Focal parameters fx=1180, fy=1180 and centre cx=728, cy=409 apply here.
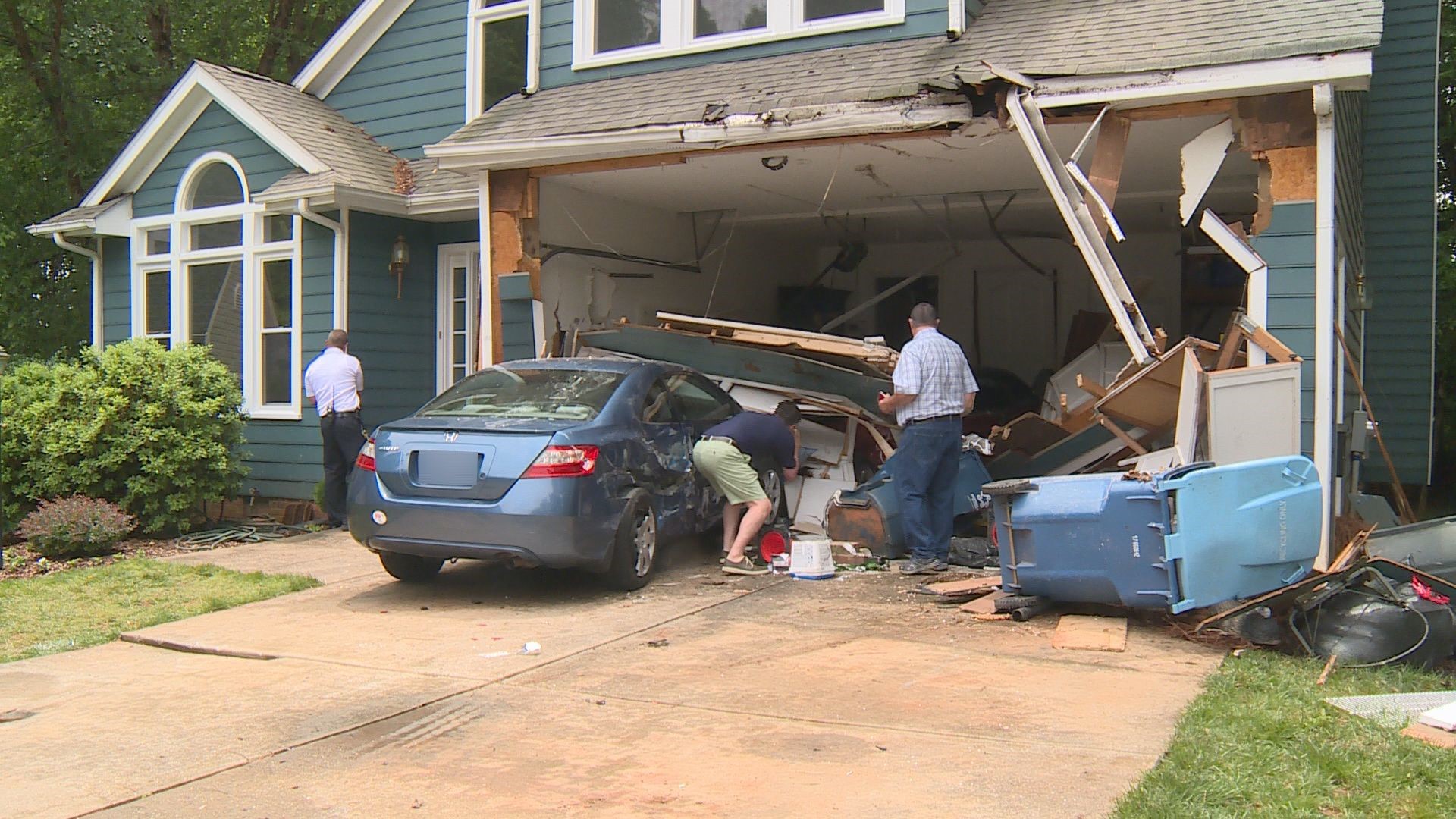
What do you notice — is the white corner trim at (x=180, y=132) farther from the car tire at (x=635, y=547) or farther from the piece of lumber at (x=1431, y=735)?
the piece of lumber at (x=1431, y=735)

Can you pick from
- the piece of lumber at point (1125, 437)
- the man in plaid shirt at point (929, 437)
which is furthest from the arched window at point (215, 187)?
the piece of lumber at point (1125, 437)

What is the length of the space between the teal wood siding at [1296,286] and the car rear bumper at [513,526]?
4.21 metres

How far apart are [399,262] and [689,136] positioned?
4360 mm

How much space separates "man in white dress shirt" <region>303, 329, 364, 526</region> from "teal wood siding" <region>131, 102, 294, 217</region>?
A: 2558 millimetres

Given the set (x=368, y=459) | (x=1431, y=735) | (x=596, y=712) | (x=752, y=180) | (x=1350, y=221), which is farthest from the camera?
(x=752, y=180)

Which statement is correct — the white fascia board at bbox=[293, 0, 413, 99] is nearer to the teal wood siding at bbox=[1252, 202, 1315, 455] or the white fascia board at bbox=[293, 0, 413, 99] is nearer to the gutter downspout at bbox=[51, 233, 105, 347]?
the gutter downspout at bbox=[51, 233, 105, 347]

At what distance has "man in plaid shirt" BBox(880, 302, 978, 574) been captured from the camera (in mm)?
7719

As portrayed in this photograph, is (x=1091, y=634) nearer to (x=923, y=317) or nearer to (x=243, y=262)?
(x=923, y=317)

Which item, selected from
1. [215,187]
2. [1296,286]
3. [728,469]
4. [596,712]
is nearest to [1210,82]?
[1296,286]

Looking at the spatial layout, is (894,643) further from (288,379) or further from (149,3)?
(149,3)

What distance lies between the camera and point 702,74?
1002 centimetres

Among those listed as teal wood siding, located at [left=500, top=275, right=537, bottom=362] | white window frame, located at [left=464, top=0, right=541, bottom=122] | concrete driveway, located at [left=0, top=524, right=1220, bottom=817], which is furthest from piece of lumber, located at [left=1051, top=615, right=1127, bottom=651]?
white window frame, located at [left=464, top=0, right=541, bottom=122]

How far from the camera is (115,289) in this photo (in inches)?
528

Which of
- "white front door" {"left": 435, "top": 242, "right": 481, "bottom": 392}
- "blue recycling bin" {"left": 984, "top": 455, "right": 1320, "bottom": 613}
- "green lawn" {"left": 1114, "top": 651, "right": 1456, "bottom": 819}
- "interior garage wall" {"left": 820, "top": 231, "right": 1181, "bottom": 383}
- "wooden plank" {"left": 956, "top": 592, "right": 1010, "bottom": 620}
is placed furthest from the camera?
"interior garage wall" {"left": 820, "top": 231, "right": 1181, "bottom": 383}
